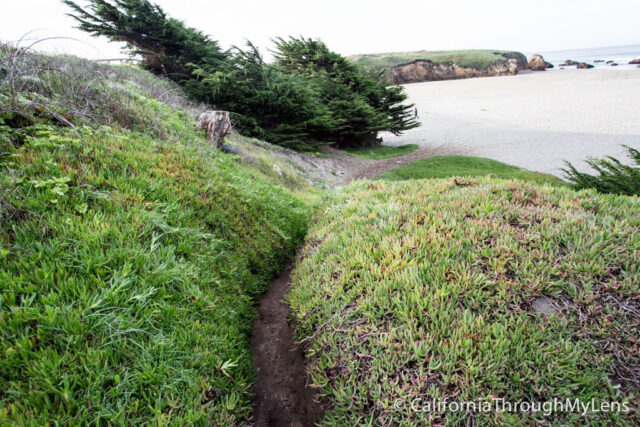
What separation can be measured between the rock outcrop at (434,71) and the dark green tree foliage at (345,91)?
5003cm

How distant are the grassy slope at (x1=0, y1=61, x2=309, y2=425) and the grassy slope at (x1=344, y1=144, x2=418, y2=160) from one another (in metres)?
15.1

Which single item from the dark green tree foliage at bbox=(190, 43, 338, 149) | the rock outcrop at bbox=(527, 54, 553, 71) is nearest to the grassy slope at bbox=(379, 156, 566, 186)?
the dark green tree foliage at bbox=(190, 43, 338, 149)

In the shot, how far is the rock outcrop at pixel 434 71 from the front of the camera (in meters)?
64.2

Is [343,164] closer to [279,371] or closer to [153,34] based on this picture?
[153,34]

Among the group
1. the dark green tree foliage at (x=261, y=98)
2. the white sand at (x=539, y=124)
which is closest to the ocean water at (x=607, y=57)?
the white sand at (x=539, y=124)

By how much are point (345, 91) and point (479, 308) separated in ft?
59.4

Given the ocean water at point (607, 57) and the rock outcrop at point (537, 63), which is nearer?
the ocean water at point (607, 57)

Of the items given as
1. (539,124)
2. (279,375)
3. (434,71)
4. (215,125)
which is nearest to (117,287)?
(279,375)

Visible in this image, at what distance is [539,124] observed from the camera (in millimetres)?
20828

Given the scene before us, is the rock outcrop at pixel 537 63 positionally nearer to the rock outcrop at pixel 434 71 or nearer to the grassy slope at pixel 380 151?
the rock outcrop at pixel 434 71

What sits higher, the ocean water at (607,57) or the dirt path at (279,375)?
the ocean water at (607,57)

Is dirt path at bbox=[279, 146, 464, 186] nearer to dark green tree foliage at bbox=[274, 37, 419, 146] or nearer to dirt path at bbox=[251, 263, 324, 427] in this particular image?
dark green tree foliage at bbox=[274, 37, 419, 146]

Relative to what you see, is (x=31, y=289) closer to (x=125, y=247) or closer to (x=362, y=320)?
(x=125, y=247)

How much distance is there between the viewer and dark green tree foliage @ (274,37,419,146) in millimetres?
17538
